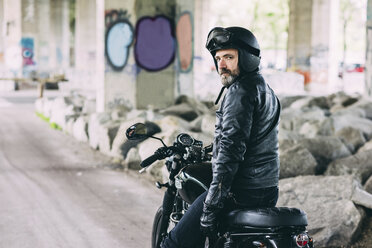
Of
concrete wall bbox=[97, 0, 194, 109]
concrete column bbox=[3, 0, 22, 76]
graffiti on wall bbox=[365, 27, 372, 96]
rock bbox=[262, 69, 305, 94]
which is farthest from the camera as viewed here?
concrete column bbox=[3, 0, 22, 76]

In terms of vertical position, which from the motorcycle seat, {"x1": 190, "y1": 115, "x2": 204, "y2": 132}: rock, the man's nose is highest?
the man's nose

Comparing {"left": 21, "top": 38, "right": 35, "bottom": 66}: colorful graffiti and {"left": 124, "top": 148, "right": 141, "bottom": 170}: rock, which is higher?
{"left": 21, "top": 38, "right": 35, "bottom": 66}: colorful graffiti

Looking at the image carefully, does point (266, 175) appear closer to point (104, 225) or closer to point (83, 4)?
point (104, 225)

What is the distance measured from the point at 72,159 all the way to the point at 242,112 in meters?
7.90

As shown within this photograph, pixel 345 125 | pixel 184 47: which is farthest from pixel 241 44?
pixel 184 47

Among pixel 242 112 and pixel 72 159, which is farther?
pixel 72 159

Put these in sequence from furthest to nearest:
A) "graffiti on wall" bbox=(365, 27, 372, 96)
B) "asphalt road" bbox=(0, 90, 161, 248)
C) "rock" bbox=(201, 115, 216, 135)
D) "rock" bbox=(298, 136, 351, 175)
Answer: "graffiti on wall" bbox=(365, 27, 372, 96) → "rock" bbox=(201, 115, 216, 135) → "rock" bbox=(298, 136, 351, 175) → "asphalt road" bbox=(0, 90, 161, 248)

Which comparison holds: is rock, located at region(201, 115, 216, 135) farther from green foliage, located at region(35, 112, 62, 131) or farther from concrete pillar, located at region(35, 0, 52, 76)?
concrete pillar, located at region(35, 0, 52, 76)

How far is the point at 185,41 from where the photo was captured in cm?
1510

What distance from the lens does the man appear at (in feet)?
9.78

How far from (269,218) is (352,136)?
775 centimetres

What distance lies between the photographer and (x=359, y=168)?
7.61 metres

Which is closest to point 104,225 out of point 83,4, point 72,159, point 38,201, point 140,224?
point 140,224

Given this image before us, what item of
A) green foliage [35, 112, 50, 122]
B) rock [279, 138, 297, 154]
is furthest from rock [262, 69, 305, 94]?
rock [279, 138, 297, 154]
